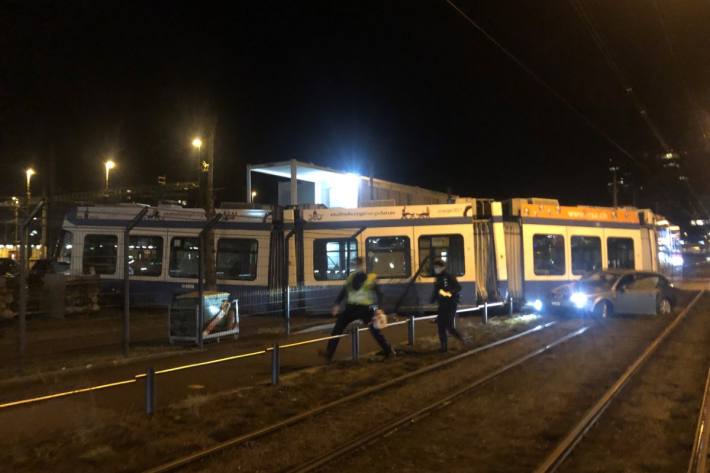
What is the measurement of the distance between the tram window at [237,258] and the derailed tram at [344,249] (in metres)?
0.03

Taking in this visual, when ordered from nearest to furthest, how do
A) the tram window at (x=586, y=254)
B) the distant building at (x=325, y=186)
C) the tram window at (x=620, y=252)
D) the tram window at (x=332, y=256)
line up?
the tram window at (x=332, y=256) → the tram window at (x=586, y=254) → the tram window at (x=620, y=252) → the distant building at (x=325, y=186)

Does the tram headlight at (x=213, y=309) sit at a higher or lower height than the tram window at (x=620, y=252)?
lower

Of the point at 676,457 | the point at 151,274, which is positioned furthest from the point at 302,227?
the point at 676,457

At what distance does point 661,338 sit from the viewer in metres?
12.4

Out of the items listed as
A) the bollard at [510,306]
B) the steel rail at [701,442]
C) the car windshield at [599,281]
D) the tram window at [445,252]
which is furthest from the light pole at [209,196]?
the steel rail at [701,442]

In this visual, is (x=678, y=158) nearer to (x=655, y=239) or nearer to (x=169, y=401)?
(x=655, y=239)

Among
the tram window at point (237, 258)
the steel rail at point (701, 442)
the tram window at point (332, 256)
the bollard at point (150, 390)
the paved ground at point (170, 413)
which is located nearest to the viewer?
the steel rail at point (701, 442)

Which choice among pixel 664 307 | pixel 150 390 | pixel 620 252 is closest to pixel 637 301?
pixel 664 307

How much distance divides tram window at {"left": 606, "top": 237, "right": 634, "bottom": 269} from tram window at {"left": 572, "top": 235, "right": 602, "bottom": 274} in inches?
18.0

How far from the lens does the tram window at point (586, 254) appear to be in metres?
18.6

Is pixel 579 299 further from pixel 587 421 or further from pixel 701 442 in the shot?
pixel 701 442

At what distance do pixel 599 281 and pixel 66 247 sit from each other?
15873 millimetres

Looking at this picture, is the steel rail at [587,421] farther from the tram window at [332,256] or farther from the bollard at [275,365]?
the tram window at [332,256]

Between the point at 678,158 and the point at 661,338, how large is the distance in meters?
30.4
